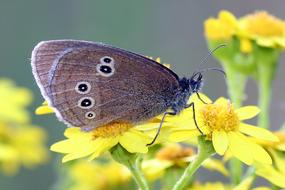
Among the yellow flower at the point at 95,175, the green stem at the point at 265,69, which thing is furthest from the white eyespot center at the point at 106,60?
the yellow flower at the point at 95,175

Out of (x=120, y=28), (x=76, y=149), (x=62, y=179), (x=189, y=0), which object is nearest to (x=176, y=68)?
(x=120, y=28)

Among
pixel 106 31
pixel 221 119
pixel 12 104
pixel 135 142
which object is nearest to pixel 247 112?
pixel 221 119

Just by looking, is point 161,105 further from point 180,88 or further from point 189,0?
point 189,0

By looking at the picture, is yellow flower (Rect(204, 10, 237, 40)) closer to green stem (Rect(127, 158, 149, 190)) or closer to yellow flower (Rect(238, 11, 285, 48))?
yellow flower (Rect(238, 11, 285, 48))

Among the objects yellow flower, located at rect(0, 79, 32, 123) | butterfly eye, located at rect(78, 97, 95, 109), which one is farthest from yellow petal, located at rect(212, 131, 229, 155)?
yellow flower, located at rect(0, 79, 32, 123)

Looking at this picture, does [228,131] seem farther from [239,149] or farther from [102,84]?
[102,84]

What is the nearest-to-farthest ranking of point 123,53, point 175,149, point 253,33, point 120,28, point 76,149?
point 76,149, point 123,53, point 175,149, point 253,33, point 120,28
